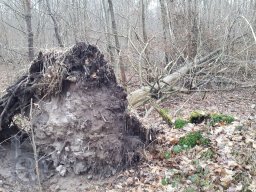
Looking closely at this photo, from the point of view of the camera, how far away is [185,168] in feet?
17.0

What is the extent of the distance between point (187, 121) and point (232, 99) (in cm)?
554

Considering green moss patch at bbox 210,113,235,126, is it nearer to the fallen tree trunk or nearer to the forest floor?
the forest floor

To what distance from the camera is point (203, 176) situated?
4.86 m

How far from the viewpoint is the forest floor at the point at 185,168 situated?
4711 mm

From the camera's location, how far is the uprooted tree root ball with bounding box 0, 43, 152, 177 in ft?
19.7

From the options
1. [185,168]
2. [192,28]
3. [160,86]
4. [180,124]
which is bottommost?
[185,168]

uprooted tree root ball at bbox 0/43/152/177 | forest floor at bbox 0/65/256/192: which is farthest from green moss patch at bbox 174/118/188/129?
uprooted tree root ball at bbox 0/43/152/177

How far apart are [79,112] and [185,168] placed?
2225mm

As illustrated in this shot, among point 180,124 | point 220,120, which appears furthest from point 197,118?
point 220,120

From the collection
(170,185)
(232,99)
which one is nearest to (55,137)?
(170,185)

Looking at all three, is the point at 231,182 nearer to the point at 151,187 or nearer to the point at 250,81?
the point at 151,187

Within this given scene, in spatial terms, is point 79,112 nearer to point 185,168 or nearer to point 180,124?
point 180,124

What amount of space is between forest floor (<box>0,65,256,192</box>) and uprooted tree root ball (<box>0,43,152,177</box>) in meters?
0.28

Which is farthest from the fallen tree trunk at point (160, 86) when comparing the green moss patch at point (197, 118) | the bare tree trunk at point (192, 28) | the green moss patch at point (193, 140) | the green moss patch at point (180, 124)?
the green moss patch at point (193, 140)
